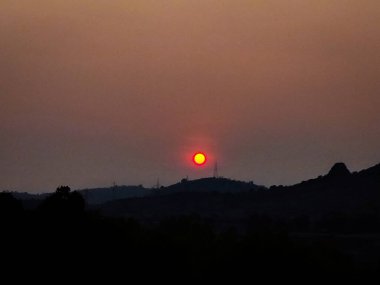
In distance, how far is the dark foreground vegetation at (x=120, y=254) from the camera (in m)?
59.7

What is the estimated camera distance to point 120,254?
206 ft

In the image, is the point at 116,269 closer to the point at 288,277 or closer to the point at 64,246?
the point at 64,246

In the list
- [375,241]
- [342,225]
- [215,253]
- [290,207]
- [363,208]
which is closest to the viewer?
[215,253]

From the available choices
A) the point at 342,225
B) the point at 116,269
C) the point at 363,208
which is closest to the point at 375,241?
the point at 342,225

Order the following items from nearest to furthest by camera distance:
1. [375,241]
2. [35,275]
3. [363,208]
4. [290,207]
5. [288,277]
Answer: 1. [35,275]
2. [288,277]
3. [375,241]
4. [363,208]
5. [290,207]

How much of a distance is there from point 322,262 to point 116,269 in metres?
12.5

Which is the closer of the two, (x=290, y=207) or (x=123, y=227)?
(x=123, y=227)

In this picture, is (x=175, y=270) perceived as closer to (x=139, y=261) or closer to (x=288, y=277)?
(x=139, y=261)

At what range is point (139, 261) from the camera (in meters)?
63.1

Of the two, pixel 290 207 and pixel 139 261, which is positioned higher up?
pixel 290 207

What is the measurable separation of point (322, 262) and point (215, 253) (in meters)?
7.79

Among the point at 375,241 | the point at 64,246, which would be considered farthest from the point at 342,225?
the point at 64,246

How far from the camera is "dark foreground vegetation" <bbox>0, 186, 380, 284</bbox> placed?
196 ft

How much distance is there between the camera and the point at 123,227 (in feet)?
228
